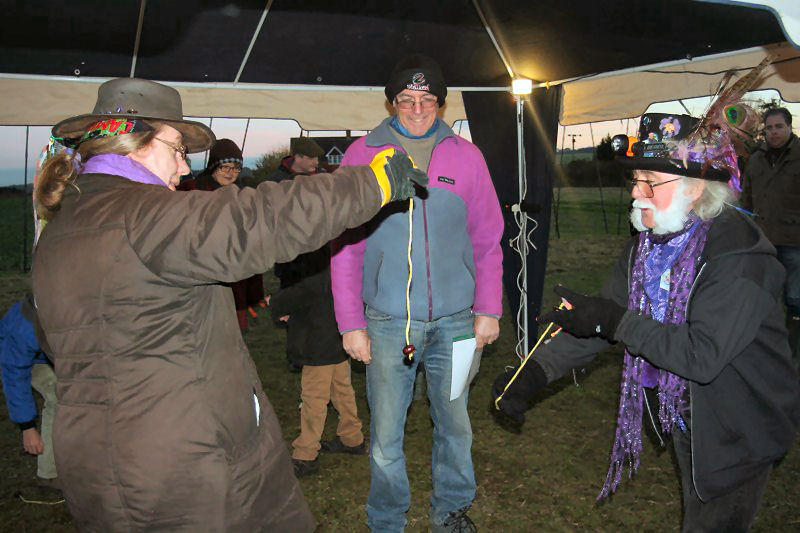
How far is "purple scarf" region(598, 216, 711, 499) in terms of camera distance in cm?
212

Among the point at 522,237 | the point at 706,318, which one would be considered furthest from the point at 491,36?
the point at 706,318

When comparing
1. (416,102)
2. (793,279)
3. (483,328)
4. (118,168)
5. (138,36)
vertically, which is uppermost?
(138,36)

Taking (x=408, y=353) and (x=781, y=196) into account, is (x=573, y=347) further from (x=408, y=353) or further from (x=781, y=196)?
(x=781, y=196)

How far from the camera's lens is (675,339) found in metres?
2.02

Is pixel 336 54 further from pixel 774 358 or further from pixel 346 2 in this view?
pixel 774 358

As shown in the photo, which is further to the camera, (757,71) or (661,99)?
(661,99)

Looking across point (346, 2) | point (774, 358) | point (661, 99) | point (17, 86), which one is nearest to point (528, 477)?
point (774, 358)

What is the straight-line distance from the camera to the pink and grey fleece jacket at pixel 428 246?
2.81 meters

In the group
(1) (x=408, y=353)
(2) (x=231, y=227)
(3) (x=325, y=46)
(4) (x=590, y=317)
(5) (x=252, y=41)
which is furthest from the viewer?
(3) (x=325, y=46)

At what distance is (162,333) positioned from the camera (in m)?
1.60

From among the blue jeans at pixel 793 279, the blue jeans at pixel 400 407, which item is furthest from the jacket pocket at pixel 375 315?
the blue jeans at pixel 793 279

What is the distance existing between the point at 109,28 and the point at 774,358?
428 centimetres

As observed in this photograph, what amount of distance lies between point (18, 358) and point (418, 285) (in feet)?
6.43

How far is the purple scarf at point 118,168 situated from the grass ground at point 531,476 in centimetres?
204
